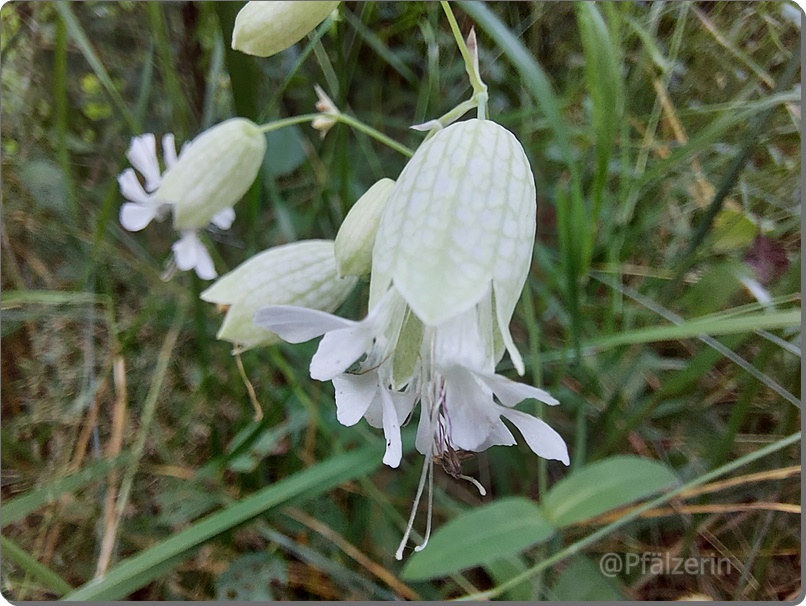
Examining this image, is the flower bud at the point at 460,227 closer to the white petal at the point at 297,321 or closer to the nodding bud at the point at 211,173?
the white petal at the point at 297,321

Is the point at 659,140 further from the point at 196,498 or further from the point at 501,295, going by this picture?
the point at 196,498

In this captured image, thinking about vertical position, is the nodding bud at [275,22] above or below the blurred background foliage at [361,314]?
above

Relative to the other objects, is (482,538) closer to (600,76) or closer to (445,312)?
(445,312)

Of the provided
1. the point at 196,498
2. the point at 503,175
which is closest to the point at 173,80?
the point at 196,498

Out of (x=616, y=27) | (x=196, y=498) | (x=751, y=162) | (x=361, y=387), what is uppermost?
(x=616, y=27)

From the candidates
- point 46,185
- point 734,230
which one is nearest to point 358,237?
point 734,230

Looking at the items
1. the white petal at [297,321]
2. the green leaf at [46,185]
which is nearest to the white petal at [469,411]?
the white petal at [297,321]
